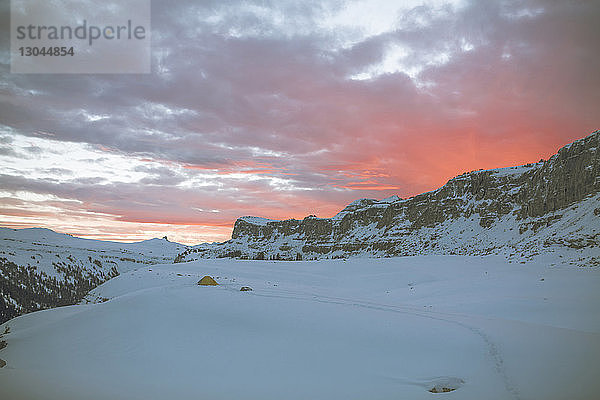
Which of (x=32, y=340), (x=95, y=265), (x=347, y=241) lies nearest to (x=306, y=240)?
(x=347, y=241)

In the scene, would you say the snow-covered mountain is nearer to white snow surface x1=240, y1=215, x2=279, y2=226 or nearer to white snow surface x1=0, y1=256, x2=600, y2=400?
white snow surface x1=0, y1=256, x2=600, y2=400

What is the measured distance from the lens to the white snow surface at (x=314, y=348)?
6906 mm

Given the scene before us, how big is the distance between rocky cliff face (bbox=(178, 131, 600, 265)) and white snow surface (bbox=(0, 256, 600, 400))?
1013 centimetres

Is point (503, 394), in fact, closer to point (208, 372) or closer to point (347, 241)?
point (208, 372)

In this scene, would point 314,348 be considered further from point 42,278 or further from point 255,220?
point 255,220

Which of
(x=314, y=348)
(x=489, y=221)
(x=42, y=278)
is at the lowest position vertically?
(x=42, y=278)

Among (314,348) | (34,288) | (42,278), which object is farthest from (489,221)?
(42,278)

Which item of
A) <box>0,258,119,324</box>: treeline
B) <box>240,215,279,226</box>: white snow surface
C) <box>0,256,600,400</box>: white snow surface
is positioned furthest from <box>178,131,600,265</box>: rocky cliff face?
<box>0,258,119,324</box>: treeline

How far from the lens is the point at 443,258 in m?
28.2

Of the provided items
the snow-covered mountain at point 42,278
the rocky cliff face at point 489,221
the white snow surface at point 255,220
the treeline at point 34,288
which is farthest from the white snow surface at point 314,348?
the white snow surface at point 255,220

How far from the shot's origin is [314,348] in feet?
30.2

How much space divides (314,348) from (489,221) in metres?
50.5

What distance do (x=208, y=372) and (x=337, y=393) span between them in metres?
3.27

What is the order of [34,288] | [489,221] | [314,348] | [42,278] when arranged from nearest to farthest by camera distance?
[314,348], [34,288], [42,278], [489,221]
